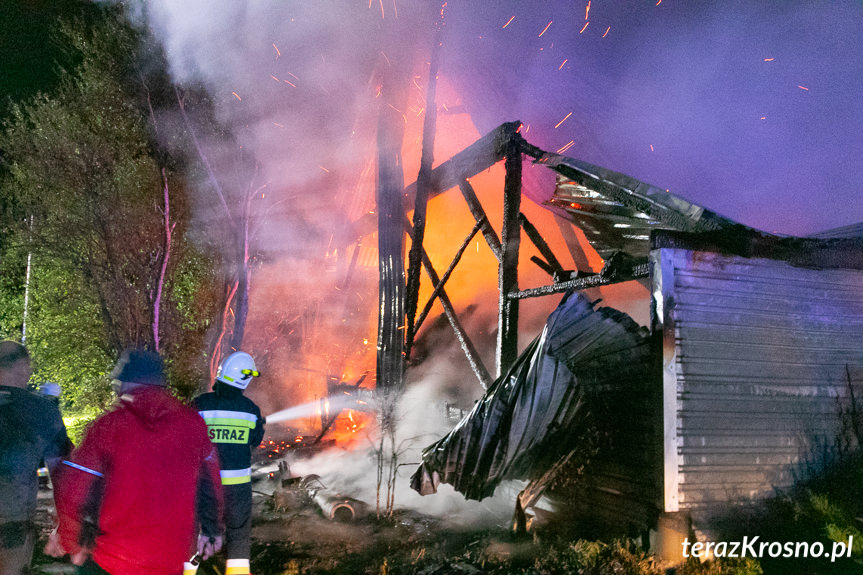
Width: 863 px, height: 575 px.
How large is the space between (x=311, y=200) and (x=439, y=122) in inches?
160

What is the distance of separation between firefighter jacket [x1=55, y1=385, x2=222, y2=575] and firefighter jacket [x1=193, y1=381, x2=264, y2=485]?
95cm

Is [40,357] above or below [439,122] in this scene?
below

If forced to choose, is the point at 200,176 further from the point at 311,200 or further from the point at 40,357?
the point at 40,357

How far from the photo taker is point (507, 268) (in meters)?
7.36

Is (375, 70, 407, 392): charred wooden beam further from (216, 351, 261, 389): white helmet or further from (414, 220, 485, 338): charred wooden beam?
(216, 351, 261, 389): white helmet

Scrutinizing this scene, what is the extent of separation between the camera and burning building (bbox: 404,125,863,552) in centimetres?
502

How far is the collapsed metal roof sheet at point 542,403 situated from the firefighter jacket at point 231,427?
2.42m

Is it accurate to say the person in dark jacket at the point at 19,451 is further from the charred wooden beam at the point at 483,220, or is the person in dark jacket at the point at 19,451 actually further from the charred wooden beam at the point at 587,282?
the charred wooden beam at the point at 483,220

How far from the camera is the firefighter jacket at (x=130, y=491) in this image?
217 centimetres

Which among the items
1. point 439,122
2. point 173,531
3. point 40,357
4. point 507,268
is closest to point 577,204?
point 507,268

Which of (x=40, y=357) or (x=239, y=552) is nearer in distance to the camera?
(x=239, y=552)

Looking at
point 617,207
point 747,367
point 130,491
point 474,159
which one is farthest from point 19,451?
point 474,159

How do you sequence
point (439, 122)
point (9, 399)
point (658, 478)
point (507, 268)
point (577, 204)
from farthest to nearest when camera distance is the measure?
point (439, 122) → point (507, 268) → point (577, 204) → point (658, 478) → point (9, 399)

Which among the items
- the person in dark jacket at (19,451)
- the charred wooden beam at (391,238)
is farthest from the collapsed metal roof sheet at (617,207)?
the person in dark jacket at (19,451)
